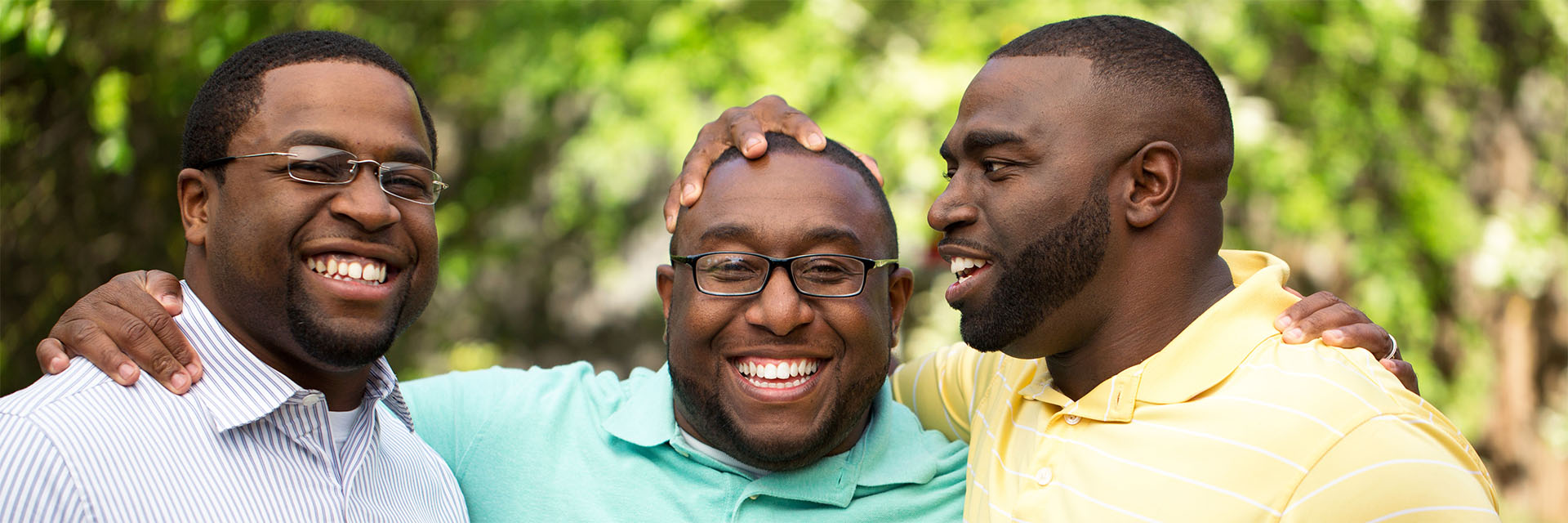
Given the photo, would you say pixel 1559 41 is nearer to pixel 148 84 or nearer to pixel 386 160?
pixel 386 160

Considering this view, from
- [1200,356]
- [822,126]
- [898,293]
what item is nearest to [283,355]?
[898,293]

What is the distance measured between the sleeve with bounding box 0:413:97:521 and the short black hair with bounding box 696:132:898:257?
5.09 ft

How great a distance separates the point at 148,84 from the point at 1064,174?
4968 mm

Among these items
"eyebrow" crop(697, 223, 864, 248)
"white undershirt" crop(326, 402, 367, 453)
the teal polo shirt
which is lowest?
the teal polo shirt

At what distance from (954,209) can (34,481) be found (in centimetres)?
194

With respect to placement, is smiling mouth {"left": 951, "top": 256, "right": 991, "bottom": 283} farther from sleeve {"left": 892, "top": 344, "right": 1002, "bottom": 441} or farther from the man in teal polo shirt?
sleeve {"left": 892, "top": 344, "right": 1002, "bottom": 441}

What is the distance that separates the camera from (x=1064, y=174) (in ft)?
8.52

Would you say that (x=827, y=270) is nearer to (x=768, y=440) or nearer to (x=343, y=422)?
(x=768, y=440)

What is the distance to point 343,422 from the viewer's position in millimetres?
2646

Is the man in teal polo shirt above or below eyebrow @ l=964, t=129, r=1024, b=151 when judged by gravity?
below

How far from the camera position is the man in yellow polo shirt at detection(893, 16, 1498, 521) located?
7.43 ft

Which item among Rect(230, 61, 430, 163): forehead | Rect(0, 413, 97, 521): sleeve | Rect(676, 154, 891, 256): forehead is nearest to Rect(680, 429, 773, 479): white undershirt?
Rect(676, 154, 891, 256): forehead

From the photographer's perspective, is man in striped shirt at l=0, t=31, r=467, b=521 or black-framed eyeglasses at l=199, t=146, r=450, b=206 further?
black-framed eyeglasses at l=199, t=146, r=450, b=206

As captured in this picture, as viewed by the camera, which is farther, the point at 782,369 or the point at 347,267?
the point at 782,369
